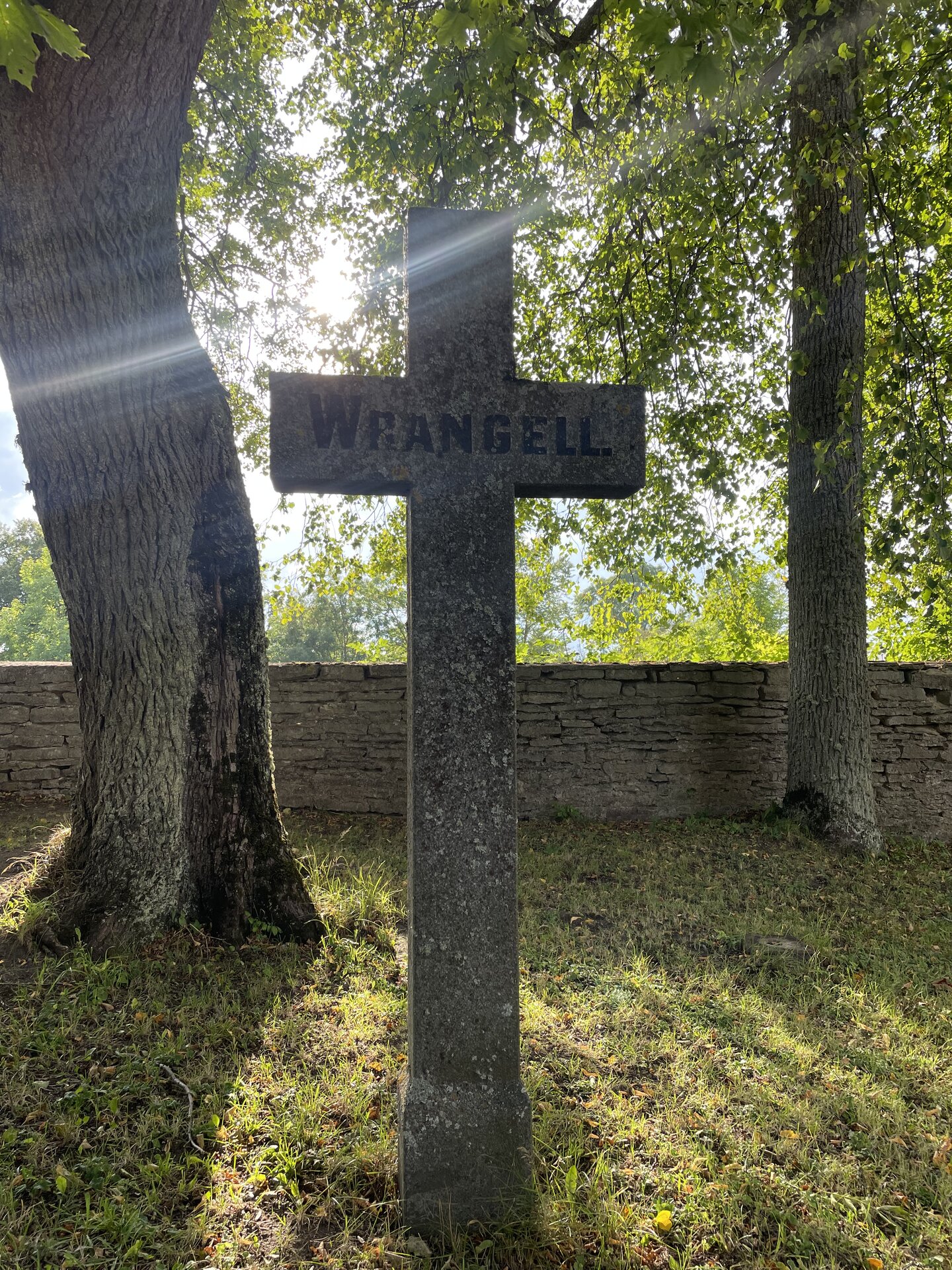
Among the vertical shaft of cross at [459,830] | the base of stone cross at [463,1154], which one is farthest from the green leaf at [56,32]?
the base of stone cross at [463,1154]

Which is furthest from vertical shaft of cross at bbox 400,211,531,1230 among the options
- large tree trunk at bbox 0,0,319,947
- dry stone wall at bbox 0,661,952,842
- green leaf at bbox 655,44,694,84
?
dry stone wall at bbox 0,661,952,842

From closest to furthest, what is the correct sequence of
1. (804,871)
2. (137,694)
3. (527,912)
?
(137,694)
(527,912)
(804,871)

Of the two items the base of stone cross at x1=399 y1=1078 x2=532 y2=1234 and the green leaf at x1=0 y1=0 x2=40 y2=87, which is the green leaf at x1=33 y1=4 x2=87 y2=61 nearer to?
the green leaf at x1=0 y1=0 x2=40 y2=87

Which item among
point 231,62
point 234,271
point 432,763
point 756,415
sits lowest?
point 432,763

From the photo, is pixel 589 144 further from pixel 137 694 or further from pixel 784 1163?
pixel 784 1163

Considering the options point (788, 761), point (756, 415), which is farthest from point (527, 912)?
point (756, 415)

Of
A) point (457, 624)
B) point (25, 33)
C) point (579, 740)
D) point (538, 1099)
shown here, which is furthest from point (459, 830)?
point (579, 740)

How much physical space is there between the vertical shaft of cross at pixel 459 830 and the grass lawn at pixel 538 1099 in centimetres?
19

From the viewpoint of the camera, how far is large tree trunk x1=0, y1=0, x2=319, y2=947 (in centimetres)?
349

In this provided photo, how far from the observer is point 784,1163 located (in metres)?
2.43

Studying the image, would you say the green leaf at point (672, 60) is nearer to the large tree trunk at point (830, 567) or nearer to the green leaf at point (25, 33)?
the green leaf at point (25, 33)

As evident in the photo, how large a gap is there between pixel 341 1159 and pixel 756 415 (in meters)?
7.72

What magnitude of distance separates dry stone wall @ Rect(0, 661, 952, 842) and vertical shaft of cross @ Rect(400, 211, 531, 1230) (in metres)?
5.14

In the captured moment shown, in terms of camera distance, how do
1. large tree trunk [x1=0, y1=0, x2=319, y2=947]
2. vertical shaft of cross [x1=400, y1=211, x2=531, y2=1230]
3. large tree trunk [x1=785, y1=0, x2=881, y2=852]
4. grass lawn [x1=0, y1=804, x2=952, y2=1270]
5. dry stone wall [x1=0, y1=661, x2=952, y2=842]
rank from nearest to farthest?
grass lawn [x1=0, y1=804, x2=952, y2=1270], vertical shaft of cross [x1=400, y1=211, x2=531, y2=1230], large tree trunk [x1=0, y1=0, x2=319, y2=947], large tree trunk [x1=785, y1=0, x2=881, y2=852], dry stone wall [x1=0, y1=661, x2=952, y2=842]
